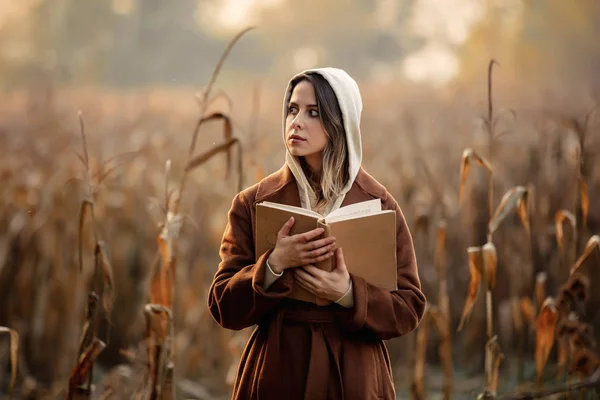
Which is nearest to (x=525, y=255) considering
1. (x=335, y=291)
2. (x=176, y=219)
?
(x=176, y=219)

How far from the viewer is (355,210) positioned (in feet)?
4.67

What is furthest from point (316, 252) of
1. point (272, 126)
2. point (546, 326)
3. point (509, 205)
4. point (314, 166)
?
point (272, 126)

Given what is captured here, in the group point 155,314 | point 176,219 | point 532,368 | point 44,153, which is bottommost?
point 532,368

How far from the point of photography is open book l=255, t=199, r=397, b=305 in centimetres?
137

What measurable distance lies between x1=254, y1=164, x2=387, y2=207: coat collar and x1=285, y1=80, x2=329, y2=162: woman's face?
0.23 ft

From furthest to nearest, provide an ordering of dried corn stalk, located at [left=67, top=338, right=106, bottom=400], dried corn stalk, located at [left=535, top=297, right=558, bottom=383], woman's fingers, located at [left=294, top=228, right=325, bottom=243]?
dried corn stalk, located at [left=535, top=297, right=558, bottom=383] → dried corn stalk, located at [left=67, top=338, right=106, bottom=400] → woman's fingers, located at [left=294, top=228, right=325, bottom=243]

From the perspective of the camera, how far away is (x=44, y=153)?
323cm

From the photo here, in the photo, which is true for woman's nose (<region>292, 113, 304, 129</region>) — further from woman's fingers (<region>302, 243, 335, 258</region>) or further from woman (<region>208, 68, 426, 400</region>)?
woman's fingers (<region>302, 243, 335, 258</region>)

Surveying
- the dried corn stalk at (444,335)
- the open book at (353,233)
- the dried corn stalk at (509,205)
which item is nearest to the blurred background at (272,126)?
the dried corn stalk at (444,335)

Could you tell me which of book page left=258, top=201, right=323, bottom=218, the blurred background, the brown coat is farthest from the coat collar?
the blurred background

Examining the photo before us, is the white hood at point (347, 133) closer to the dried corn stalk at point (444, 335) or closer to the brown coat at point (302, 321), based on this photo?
the brown coat at point (302, 321)

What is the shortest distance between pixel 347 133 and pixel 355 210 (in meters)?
0.16

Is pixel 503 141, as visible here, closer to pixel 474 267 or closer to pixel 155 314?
pixel 474 267

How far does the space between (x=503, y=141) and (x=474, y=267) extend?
4.66ft
